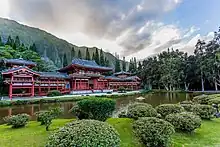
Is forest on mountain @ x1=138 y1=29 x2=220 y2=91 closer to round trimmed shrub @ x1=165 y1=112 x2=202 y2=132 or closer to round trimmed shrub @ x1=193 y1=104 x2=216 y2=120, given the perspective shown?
round trimmed shrub @ x1=193 y1=104 x2=216 y2=120

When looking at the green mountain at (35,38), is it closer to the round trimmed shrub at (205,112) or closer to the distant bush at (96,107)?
the round trimmed shrub at (205,112)

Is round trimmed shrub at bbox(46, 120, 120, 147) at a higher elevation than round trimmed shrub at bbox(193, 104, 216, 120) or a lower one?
higher

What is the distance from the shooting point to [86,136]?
3729 millimetres

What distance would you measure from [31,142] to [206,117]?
8.43 metres

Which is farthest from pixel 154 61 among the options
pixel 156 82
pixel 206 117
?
pixel 206 117

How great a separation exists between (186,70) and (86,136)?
45698 mm

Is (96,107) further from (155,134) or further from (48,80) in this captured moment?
(48,80)

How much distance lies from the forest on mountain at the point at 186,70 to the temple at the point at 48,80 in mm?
10899

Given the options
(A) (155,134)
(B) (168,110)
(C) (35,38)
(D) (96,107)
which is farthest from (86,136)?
(C) (35,38)

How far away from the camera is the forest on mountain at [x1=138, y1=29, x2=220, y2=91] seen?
1463 inches

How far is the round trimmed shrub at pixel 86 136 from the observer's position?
367 centimetres

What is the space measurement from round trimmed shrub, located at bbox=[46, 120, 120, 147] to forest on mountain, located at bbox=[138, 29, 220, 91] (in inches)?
1447

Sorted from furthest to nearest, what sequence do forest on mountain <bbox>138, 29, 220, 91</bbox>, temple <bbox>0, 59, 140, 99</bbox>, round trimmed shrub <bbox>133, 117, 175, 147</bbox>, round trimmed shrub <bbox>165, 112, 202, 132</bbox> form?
1. forest on mountain <bbox>138, 29, 220, 91</bbox>
2. temple <bbox>0, 59, 140, 99</bbox>
3. round trimmed shrub <bbox>165, 112, 202, 132</bbox>
4. round trimmed shrub <bbox>133, 117, 175, 147</bbox>

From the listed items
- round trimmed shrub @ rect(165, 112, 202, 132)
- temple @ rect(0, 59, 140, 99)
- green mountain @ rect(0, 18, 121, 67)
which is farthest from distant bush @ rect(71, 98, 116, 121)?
green mountain @ rect(0, 18, 121, 67)
